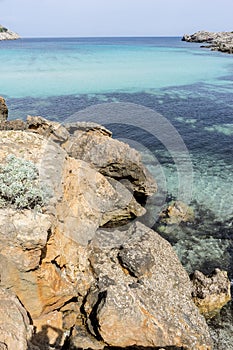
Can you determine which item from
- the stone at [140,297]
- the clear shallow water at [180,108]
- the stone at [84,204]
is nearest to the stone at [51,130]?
the stone at [84,204]

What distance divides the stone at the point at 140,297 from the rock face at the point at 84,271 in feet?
0.11

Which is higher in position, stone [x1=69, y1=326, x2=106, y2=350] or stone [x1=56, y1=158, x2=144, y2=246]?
stone [x1=56, y1=158, x2=144, y2=246]

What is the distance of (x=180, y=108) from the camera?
148 ft

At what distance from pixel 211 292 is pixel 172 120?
28.7 meters

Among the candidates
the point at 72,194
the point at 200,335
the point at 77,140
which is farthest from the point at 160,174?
the point at 200,335

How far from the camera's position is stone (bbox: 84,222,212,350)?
34.9 feet

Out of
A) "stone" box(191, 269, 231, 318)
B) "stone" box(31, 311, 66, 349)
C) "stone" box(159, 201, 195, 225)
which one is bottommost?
"stone" box(191, 269, 231, 318)

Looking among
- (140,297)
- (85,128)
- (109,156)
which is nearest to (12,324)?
(140,297)

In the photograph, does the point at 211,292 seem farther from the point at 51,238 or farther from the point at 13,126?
the point at 13,126

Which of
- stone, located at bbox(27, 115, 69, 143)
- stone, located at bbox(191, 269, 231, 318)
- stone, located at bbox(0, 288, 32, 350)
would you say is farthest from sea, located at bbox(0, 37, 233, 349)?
stone, located at bbox(0, 288, 32, 350)

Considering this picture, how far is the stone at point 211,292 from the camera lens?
1359cm

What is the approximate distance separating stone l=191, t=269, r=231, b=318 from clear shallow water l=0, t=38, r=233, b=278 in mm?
1402

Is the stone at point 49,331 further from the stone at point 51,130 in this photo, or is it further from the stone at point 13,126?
the stone at point 13,126

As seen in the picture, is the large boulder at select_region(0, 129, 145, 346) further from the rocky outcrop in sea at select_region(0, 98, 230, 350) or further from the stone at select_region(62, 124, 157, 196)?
the stone at select_region(62, 124, 157, 196)
